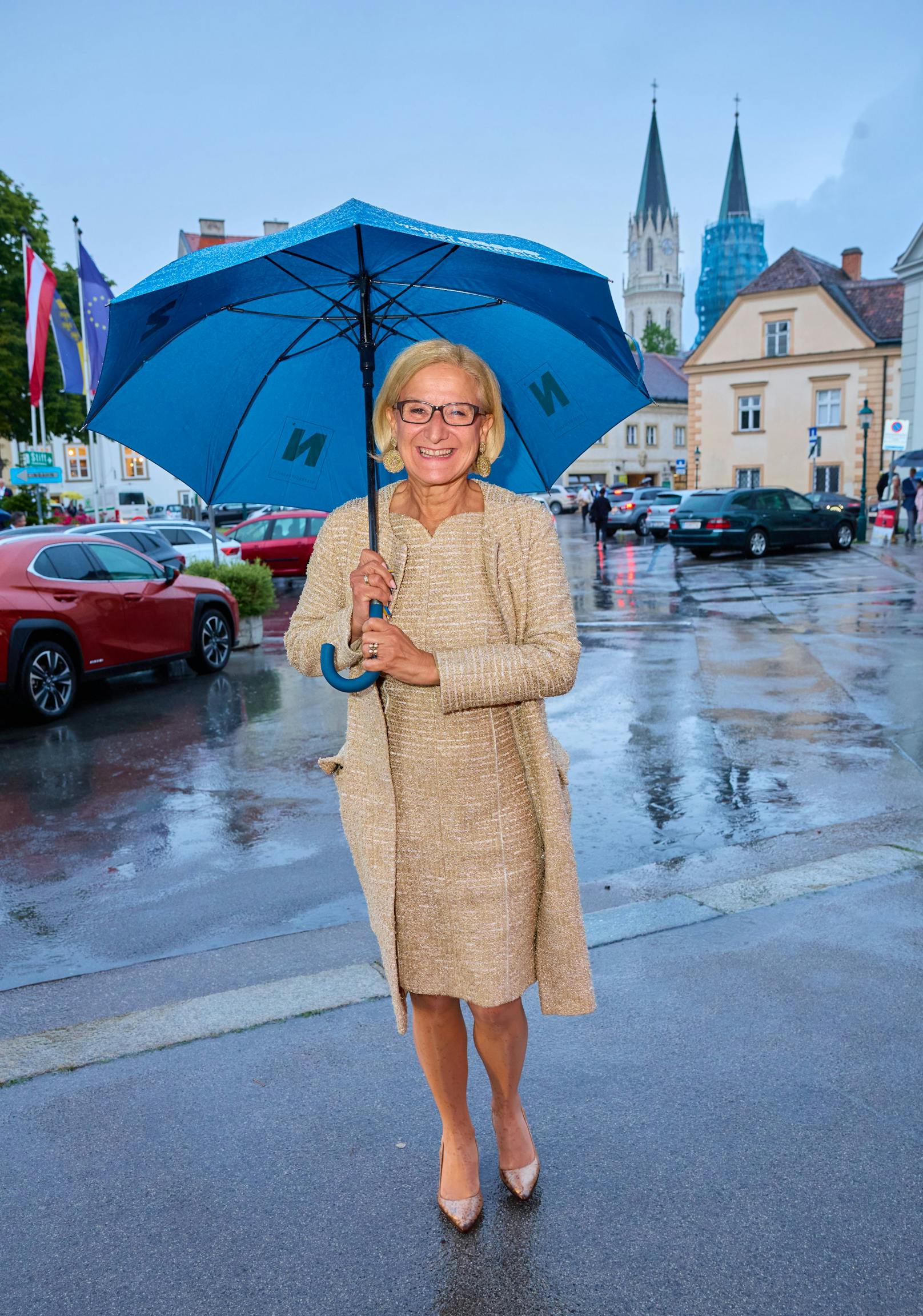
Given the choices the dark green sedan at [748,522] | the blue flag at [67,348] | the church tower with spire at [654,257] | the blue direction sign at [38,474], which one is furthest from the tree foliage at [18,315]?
the church tower with spire at [654,257]

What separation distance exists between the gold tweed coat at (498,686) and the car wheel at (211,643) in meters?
8.98

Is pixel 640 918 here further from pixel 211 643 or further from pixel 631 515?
pixel 631 515

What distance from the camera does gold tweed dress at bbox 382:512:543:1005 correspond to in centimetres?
247

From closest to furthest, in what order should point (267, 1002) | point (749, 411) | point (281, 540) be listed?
point (267, 1002) < point (281, 540) < point (749, 411)

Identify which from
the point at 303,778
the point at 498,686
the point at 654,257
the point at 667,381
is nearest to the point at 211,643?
the point at 303,778

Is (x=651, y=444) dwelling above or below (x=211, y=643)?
above

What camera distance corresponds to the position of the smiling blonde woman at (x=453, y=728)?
246 centimetres

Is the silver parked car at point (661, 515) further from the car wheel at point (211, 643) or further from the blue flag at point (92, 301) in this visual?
the car wheel at point (211, 643)

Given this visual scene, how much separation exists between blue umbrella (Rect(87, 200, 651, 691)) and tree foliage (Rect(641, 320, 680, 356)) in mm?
99853

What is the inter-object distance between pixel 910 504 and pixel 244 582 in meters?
22.5

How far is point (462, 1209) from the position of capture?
2.61 meters

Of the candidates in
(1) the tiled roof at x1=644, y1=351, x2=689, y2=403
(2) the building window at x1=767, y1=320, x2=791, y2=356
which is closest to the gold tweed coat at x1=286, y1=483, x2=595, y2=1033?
(2) the building window at x1=767, y1=320, x2=791, y2=356

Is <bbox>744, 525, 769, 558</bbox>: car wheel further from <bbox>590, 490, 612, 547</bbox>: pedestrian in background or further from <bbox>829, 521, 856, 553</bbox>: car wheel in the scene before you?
<bbox>590, 490, 612, 547</bbox>: pedestrian in background

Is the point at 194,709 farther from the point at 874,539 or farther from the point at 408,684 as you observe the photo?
the point at 874,539
